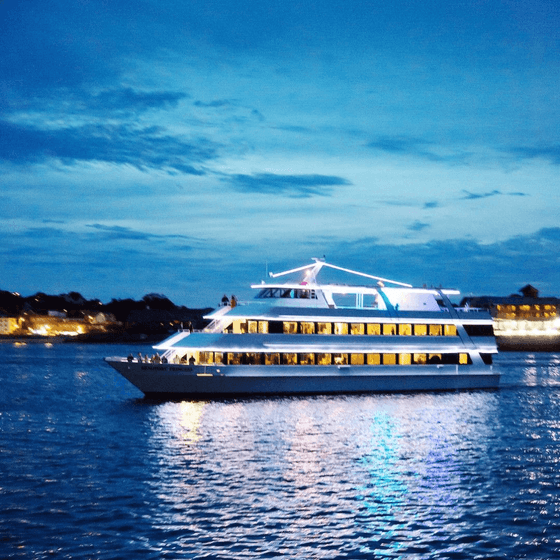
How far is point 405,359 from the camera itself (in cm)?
4931

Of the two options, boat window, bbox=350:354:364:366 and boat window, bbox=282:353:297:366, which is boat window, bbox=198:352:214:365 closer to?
boat window, bbox=282:353:297:366

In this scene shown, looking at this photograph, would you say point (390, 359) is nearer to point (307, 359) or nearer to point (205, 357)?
point (307, 359)

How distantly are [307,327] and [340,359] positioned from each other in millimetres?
3031

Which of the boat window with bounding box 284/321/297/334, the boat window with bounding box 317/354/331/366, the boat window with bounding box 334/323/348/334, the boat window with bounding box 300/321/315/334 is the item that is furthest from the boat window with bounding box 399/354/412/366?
the boat window with bounding box 284/321/297/334

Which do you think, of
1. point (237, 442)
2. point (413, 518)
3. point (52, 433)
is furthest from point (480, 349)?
point (413, 518)

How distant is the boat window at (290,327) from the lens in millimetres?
45562

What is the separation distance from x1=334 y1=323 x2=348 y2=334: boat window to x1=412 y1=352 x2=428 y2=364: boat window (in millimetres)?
5214

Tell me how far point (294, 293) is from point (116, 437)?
16360 millimetres

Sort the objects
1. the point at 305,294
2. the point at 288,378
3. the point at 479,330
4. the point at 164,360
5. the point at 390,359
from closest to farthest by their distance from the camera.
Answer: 1. the point at 164,360
2. the point at 288,378
3. the point at 305,294
4. the point at 390,359
5. the point at 479,330

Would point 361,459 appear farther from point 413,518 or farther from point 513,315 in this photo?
point 513,315

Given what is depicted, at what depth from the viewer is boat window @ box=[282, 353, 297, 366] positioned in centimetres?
4556

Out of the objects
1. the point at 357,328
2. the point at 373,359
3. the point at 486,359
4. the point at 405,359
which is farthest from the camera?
the point at 486,359

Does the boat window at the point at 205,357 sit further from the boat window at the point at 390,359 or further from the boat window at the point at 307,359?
the boat window at the point at 390,359

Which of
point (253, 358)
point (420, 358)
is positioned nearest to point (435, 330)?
point (420, 358)
